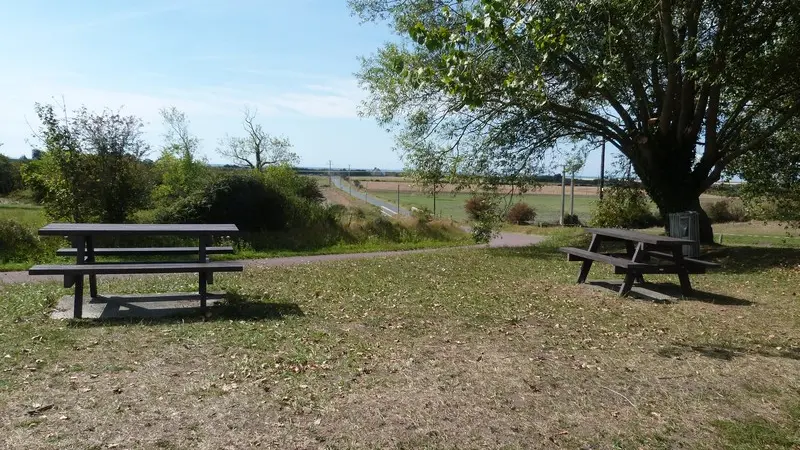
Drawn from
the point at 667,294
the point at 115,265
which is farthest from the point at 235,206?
the point at 667,294

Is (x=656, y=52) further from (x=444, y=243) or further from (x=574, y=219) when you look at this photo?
(x=574, y=219)

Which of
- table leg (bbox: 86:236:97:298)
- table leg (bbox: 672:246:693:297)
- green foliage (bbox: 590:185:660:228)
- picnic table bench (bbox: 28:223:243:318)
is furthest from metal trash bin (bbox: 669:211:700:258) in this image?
table leg (bbox: 86:236:97:298)

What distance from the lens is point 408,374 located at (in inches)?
189

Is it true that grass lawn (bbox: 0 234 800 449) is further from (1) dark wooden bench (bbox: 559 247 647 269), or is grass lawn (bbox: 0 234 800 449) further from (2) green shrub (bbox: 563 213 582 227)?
(2) green shrub (bbox: 563 213 582 227)

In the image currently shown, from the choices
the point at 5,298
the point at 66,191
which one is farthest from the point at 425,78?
the point at 66,191

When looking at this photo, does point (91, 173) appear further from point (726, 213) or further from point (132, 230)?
point (726, 213)

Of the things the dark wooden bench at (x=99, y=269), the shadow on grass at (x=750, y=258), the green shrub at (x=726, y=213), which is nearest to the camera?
the dark wooden bench at (x=99, y=269)

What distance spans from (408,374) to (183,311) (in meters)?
3.40

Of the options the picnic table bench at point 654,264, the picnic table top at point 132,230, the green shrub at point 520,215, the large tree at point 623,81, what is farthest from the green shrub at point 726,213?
the picnic table top at point 132,230

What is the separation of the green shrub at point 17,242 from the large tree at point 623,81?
9.94 meters

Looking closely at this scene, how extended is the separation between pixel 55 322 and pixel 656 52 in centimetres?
1272

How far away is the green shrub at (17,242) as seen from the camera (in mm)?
14648

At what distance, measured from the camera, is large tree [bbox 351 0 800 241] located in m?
8.42

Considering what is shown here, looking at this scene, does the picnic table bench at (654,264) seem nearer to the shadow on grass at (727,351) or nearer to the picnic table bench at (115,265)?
the shadow on grass at (727,351)
